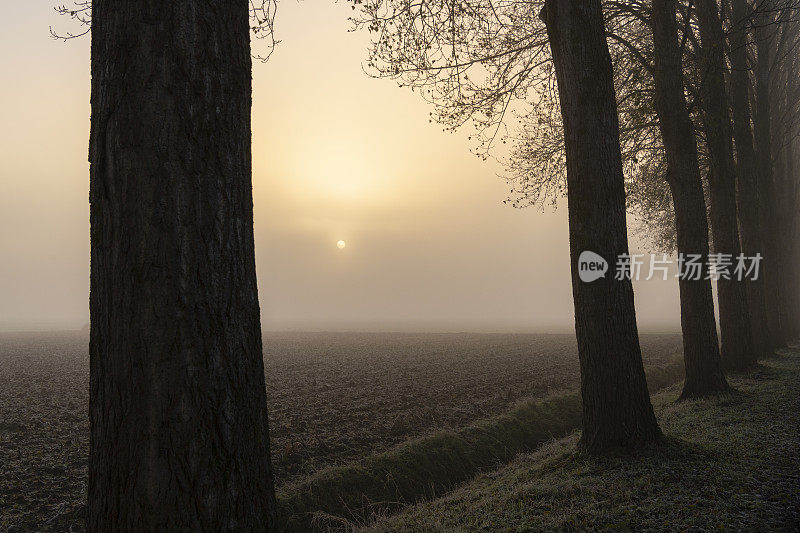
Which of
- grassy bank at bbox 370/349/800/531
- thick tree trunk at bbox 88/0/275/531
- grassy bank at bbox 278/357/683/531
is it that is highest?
thick tree trunk at bbox 88/0/275/531

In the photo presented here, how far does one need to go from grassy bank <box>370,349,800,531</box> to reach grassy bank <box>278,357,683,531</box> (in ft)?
5.38

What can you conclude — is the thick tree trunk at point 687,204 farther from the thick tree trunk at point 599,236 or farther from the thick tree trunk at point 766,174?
the thick tree trunk at point 766,174

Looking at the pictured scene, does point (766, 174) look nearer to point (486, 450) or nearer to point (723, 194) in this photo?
point (723, 194)

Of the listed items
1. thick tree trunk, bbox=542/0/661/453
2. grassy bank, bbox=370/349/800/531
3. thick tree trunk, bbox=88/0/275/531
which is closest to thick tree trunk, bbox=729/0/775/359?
grassy bank, bbox=370/349/800/531

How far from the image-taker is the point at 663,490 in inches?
203

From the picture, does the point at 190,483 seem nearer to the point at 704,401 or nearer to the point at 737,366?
the point at 704,401

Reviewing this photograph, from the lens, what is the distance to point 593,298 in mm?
6543

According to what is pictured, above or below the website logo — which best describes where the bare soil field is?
below

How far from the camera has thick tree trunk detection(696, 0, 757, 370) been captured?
12.9 meters

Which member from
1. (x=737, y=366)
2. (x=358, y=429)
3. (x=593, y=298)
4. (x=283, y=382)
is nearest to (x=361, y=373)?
(x=283, y=382)

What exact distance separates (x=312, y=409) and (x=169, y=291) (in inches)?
489

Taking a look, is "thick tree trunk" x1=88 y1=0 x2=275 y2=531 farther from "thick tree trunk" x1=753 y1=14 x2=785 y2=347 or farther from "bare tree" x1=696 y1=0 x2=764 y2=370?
"thick tree trunk" x1=753 y1=14 x2=785 y2=347

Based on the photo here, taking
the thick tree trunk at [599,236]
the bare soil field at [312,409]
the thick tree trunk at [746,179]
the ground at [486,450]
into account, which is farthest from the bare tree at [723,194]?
the thick tree trunk at [599,236]

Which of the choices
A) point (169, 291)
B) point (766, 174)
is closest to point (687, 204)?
point (169, 291)
